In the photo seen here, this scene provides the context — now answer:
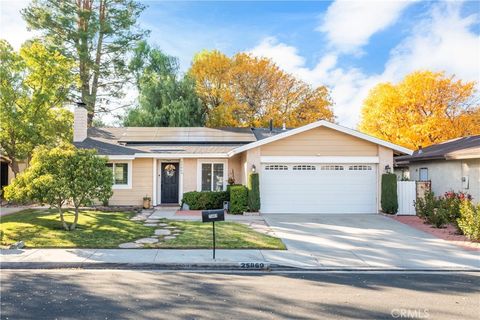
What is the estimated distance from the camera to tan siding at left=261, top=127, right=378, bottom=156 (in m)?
14.6

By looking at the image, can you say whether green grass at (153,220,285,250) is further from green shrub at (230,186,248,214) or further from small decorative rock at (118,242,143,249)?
green shrub at (230,186,248,214)

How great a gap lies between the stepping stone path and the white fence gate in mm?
9640

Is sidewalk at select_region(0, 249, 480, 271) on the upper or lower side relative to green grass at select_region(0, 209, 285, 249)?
lower

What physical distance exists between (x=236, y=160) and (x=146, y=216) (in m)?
5.47

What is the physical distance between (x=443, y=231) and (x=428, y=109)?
18.3 meters

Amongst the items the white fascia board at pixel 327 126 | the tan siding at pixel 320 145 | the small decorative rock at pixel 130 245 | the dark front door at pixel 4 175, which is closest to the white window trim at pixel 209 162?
the white fascia board at pixel 327 126

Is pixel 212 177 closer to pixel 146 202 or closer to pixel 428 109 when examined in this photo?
pixel 146 202

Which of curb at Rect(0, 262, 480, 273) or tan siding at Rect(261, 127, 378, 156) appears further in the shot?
tan siding at Rect(261, 127, 378, 156)

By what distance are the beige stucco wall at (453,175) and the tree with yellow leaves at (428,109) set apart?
30.8ft

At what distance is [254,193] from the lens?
13.9m

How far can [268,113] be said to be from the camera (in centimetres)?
3117

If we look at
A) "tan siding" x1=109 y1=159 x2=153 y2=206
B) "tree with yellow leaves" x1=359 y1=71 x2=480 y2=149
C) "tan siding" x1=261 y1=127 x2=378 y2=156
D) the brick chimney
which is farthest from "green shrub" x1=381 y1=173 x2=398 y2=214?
the brick chimney

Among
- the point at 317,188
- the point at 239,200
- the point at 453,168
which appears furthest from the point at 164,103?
the point at 453,168

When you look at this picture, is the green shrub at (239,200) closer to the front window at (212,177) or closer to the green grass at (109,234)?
the green grass at (109,234)
